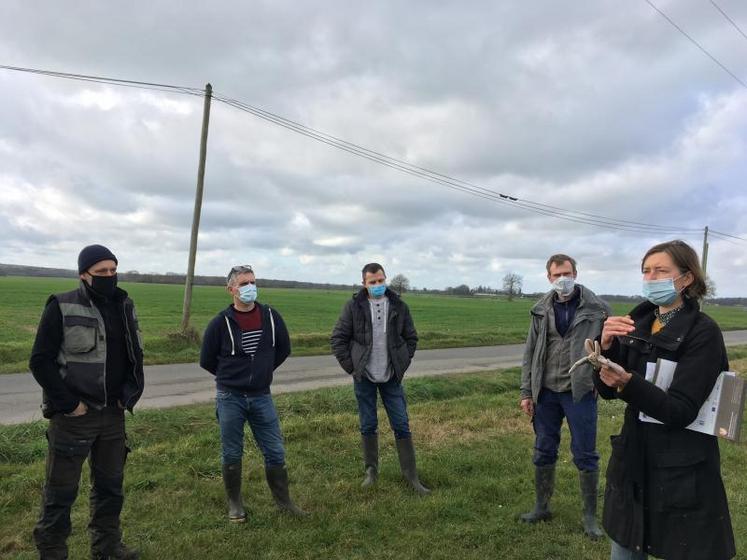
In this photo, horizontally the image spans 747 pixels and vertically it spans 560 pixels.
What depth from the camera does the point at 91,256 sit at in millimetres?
3791

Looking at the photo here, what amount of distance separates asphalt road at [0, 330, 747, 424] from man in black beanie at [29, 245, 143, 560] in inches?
206

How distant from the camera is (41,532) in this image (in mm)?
3545

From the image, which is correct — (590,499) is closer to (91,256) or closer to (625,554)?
(625,554)

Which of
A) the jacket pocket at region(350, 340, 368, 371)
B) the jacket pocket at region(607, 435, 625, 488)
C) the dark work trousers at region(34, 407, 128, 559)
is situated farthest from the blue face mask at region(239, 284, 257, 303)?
the jacket pocket at region(607, 435, 625, 488)

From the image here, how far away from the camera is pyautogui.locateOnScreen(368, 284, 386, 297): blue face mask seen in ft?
17.8

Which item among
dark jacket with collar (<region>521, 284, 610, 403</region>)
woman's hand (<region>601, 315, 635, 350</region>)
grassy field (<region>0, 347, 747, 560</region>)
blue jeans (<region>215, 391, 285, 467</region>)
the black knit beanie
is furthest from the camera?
blue jeans (<region>215, 391, 285, 467</region>)

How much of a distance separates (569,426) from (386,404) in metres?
1.82

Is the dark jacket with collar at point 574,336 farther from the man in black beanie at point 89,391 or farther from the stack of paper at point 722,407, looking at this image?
the man in black beanie at point 89,391

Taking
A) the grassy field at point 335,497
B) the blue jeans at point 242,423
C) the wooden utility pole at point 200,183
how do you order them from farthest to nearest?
the wooden utility pole at point 200,183
the blue jeans at point 242,423
the grassy field at point 335,497

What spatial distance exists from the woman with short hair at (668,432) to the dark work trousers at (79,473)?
3324 mm

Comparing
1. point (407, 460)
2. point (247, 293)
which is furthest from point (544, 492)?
point (247, 293)

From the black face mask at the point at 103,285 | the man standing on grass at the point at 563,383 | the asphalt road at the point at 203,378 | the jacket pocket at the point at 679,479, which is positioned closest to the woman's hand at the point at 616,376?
the jacket pocket at the point at 679,479

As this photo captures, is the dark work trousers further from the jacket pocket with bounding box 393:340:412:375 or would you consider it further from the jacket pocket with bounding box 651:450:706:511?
the jacket pocket with bounding box 651:450:706:511

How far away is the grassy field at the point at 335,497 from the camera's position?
13.5ft
